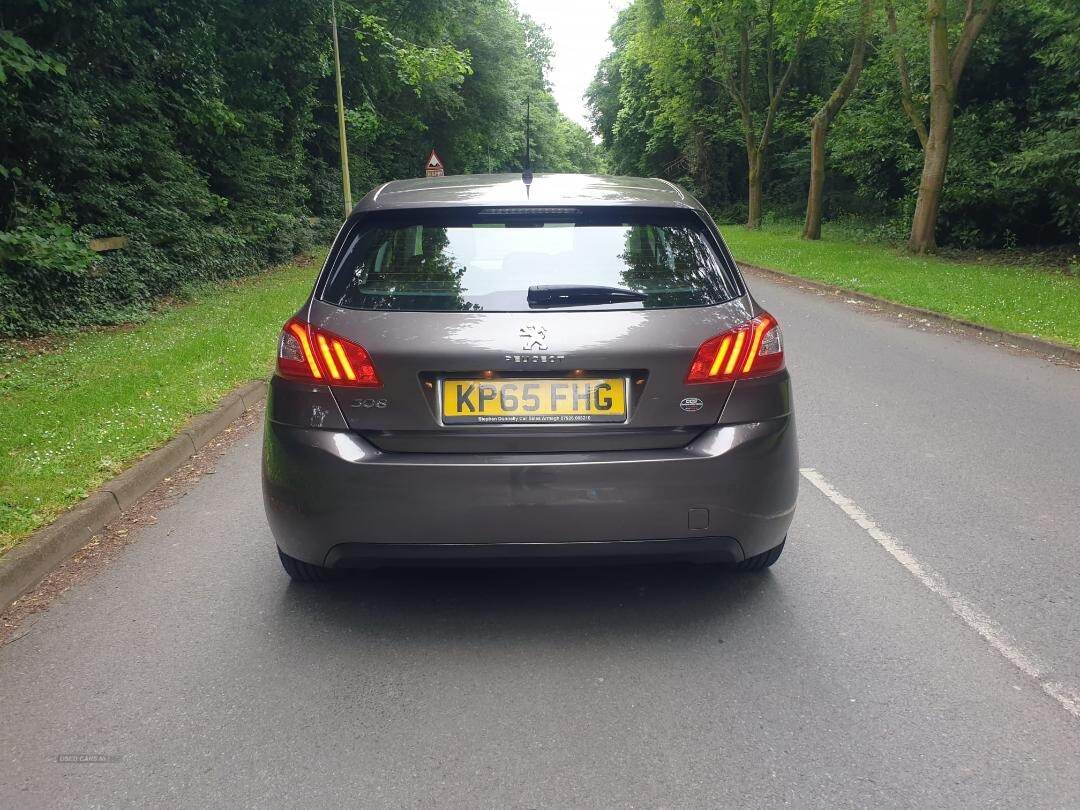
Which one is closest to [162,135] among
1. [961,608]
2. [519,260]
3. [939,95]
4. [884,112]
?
[519,260]

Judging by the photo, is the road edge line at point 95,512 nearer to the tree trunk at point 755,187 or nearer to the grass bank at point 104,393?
the grass bank at point 104,393

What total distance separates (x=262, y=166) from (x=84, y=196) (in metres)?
8.15

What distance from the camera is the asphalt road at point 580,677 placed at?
2.71 m

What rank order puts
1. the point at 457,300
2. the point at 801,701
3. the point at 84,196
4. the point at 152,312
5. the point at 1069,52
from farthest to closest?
the point at 1069,52
the point at 152,312
the point at 84,196
the point at 457,300
the point at 801,701

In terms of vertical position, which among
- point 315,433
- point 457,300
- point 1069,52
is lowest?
point 315,433

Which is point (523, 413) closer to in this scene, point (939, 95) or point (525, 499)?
point (525, 499)

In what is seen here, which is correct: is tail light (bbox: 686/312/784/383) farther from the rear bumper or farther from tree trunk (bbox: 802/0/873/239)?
tree trunk (bbox: 802/0/873/239)

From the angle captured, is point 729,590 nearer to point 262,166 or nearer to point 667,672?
point 667,672

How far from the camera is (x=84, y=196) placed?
13.5 meters

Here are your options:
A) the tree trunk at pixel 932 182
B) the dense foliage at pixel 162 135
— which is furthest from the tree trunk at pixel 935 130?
the dense foliage at pixel 162 135

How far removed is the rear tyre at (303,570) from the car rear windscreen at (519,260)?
109cm

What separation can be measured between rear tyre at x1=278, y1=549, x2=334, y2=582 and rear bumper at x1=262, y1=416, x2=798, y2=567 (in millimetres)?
419

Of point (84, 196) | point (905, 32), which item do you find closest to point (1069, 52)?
point (905, 32)

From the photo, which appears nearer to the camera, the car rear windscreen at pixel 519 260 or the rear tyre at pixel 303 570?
the car rear windscreen at pixel 519 260
